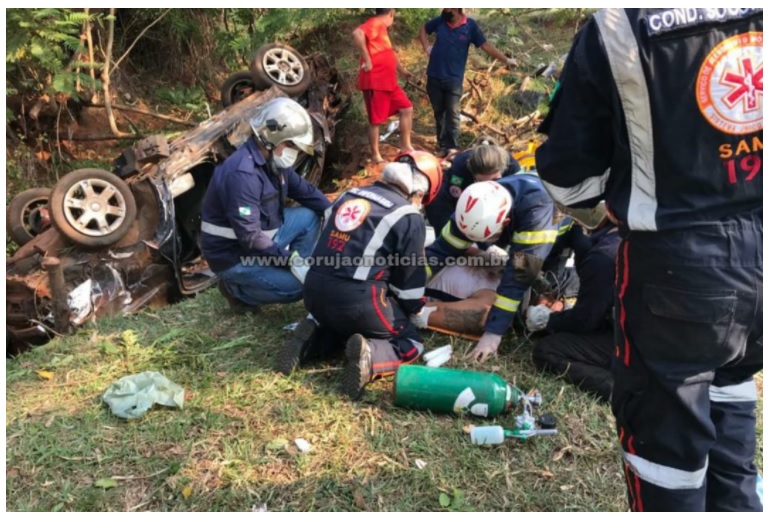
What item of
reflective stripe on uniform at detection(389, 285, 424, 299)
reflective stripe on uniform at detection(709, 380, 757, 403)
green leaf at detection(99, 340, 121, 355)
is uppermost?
reflective stripe on uniform at detection(709, 380, 757, 403)

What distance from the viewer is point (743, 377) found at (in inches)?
81.4

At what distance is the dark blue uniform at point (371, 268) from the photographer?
3.54 m

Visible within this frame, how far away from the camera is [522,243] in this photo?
12.1 feet

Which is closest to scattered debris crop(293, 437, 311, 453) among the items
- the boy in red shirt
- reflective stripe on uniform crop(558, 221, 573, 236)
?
reflective stripe on uniform crop(558, 221, 573, 236)

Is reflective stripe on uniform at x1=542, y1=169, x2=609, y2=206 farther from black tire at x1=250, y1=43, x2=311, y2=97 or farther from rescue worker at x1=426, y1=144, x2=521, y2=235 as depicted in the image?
black tire at x1=250, y1=43, x2=311, y2=97

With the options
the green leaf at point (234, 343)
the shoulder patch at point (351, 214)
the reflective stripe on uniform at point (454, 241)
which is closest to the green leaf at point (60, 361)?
the green leaf at point (234, 343)

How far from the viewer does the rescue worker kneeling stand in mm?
3533

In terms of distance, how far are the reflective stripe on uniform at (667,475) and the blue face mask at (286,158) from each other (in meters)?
3.30

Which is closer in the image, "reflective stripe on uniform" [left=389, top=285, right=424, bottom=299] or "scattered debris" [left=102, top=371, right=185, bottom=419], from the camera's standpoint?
"scattered debris" [left=102, top=371, right=185, bottom=419]

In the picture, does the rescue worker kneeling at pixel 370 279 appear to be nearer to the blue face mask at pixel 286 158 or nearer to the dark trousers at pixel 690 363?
the blue face mask at pixel 286 158

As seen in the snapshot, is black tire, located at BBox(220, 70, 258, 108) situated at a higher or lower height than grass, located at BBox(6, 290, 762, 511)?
higher

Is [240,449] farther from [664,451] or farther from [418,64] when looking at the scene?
[418,64]

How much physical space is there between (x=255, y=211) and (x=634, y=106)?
10.5ft

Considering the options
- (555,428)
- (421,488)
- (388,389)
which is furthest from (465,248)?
(421,488)
